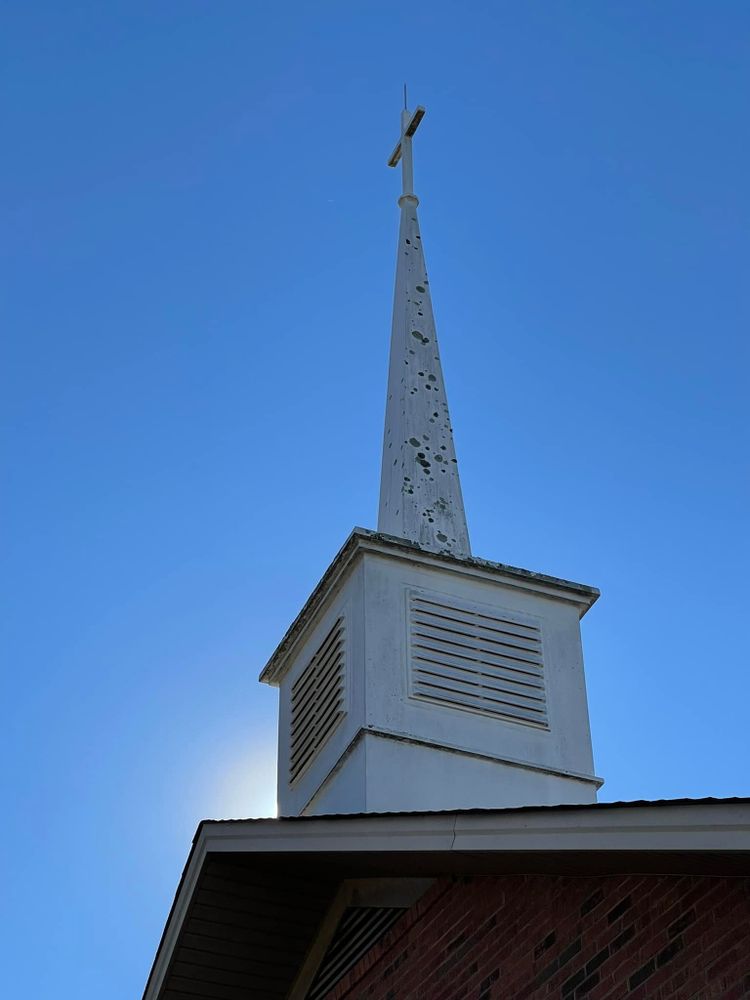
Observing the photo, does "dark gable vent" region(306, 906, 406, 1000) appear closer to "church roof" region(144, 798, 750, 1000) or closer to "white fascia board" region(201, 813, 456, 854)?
"church roof" region(144, 798, 750, 1000)

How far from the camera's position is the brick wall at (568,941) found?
24.3 feet

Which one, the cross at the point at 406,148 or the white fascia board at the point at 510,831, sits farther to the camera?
the cross at the point at 406,148

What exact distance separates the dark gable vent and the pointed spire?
13.5ft

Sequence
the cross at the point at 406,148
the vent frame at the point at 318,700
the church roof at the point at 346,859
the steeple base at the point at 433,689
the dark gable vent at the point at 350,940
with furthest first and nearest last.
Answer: the cross at the point at 406,148 → the vent frame at the point at 318,700 → the steeple base at the point at 433,689 → the dark gable vent at the point at 350,940 → the church roof at the point at 346,859

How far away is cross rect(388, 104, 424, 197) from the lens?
746 inches

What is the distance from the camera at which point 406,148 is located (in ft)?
63.7

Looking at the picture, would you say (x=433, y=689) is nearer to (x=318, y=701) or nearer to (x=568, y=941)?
(x=318, y=701)

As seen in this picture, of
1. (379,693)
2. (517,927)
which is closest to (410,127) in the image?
(379,693)

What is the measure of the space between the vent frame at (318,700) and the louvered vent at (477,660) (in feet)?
2.15

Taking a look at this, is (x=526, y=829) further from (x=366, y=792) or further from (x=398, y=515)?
(x=398, y=515)

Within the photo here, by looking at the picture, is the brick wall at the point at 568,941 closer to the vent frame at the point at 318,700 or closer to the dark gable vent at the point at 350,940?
the dark gable vent at the point at 350,940

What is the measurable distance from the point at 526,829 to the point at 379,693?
15.7ft

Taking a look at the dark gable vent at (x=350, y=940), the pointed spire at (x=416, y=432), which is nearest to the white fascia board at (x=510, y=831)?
the dark gable vent at (x=350, y=940)

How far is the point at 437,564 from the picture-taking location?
13.7m
